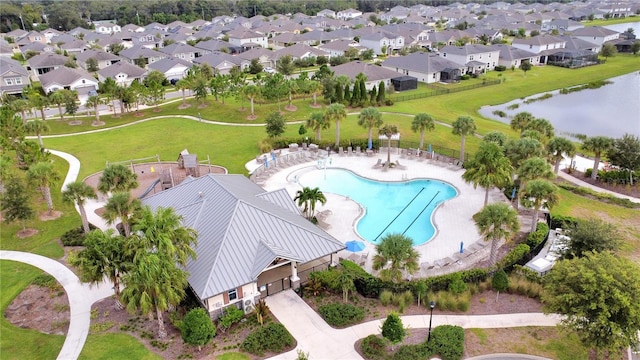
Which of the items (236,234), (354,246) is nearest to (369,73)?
(354,246)

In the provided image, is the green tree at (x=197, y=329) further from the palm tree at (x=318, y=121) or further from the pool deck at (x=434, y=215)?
the palm tree at (x=318, y=121)

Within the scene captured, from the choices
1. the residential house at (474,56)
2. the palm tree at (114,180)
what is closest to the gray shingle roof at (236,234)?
the palm tree at (114,180)

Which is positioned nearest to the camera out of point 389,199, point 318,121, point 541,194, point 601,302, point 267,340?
point 601,302

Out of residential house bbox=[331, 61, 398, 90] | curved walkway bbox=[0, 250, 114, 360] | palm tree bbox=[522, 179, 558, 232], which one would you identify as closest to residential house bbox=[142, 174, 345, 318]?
curved walkway bbox=[0, 250, 114, 360]

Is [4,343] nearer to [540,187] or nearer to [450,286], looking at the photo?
[450,286]

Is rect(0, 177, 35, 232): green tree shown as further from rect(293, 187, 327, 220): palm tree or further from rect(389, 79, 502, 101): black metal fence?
rect(389, 79, 502, 101): black metal fence

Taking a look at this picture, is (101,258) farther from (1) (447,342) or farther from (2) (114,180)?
(1) (447,342)
